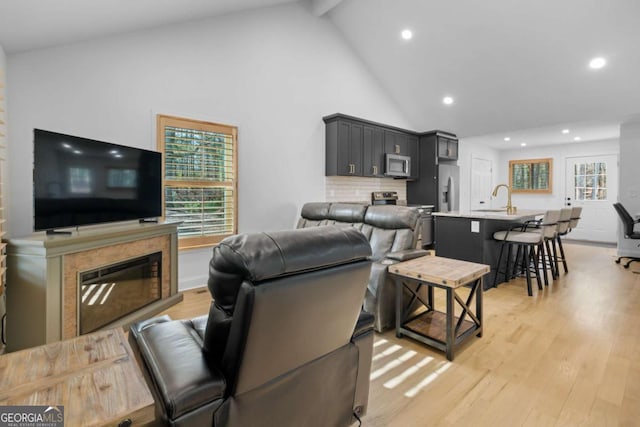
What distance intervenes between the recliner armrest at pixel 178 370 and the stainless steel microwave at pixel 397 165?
5094 millimetres

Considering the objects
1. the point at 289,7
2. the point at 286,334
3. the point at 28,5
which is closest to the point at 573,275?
the point at 286,334

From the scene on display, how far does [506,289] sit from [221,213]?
368cm

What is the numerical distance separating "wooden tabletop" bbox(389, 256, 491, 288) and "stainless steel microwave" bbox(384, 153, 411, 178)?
338cm

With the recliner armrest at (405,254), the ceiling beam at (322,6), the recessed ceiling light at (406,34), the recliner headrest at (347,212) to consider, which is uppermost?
the ceiling beam at (322,6)

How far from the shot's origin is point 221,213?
4.12 meters

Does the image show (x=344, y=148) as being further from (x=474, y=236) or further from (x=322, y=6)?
(x=474, y=236)

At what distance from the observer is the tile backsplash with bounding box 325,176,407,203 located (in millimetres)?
5406

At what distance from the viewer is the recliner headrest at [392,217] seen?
3.01 meters

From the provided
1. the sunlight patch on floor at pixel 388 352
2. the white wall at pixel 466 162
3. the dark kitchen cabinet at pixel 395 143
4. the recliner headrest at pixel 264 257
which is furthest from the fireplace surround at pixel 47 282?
the white wall at pixel 466 162

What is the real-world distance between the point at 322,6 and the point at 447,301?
4770mm

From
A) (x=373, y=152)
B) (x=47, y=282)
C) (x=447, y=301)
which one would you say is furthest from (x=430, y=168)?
(x=47, y=282)

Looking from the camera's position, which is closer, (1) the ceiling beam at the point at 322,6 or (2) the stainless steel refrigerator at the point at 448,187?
(1) the ceiling beam at the point at 322,6

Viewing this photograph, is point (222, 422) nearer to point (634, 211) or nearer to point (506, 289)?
point (506, 289)

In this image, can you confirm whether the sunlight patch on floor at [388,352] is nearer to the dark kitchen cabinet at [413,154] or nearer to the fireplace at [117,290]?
the fireplace at [117,290]
